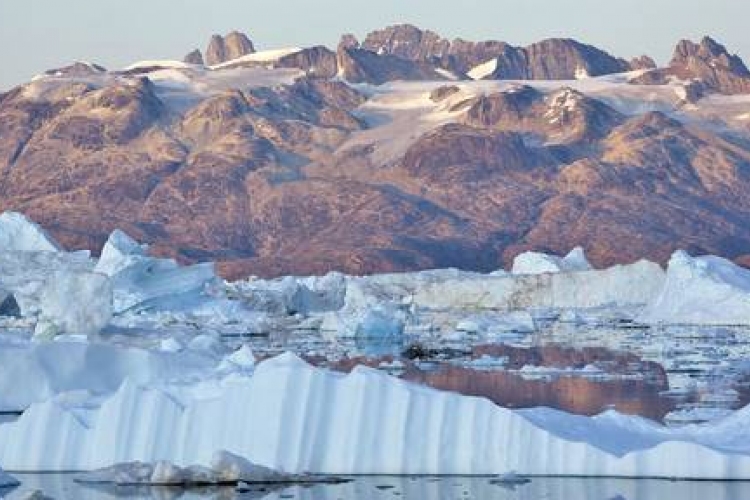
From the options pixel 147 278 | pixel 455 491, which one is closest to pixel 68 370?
pixel 455 491

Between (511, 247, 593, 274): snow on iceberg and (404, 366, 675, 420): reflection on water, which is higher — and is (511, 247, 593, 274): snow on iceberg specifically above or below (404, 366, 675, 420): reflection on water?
above

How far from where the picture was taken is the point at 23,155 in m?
151

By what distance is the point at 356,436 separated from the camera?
50.3ft

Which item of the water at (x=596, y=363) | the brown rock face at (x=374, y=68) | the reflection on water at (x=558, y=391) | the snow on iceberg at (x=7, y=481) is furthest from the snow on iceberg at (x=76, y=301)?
the brown rock face at (x=374, y=68)

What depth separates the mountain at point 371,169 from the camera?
4958 inches

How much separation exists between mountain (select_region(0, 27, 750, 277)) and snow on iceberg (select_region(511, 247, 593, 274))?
4765 centimetres

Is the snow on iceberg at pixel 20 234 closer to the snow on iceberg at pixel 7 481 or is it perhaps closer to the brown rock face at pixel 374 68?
the snow on iceberg at pixel 7 481

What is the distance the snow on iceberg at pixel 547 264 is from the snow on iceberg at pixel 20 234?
16541 millimetres

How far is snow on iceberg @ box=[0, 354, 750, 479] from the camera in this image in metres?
15.1

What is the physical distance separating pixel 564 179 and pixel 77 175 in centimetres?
4038

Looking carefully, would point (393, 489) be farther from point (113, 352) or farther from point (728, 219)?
point (728, 219)

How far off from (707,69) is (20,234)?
409 ft

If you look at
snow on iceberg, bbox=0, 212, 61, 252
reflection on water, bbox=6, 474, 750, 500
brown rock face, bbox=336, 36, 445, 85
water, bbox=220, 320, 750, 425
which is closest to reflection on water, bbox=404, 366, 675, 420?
water, bbox=220, 320, 750, 425

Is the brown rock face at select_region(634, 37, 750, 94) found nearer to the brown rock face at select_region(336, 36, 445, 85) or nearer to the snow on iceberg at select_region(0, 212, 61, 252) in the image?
the brown rock face at select_region(336, 36, 445, 85)
